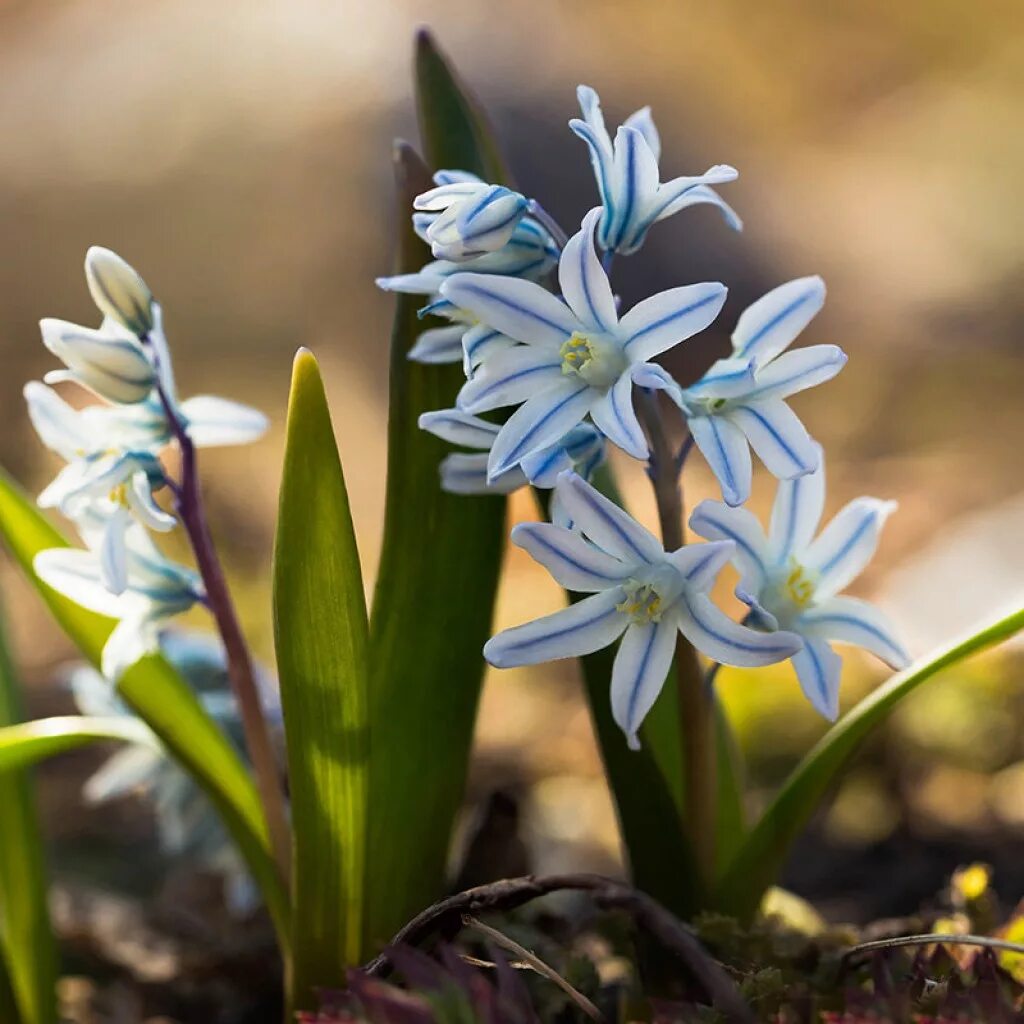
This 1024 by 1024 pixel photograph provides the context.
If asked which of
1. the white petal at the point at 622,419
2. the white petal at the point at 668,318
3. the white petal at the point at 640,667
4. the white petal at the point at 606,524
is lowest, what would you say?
the white petal at the point at 640,667

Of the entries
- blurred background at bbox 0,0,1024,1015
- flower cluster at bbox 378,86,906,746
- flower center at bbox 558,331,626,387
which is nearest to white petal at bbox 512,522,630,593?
flower cluster at bbox 378,86,906,746

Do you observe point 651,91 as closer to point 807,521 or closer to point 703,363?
point 703,363

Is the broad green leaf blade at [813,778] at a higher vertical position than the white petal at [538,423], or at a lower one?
lower

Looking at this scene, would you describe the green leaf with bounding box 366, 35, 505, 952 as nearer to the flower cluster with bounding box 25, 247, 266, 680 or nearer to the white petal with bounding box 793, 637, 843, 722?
the flower cluster with bounding box 25, 247, 266, 680

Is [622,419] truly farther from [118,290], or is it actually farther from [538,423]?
[118,290]

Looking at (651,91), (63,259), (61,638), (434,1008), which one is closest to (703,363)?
(651,91)

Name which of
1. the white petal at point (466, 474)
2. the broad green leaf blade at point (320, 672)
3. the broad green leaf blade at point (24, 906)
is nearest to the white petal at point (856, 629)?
the white petal at point (466, 474)

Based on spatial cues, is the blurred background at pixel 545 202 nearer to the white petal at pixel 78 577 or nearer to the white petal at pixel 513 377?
the white petal at pixel 78 577
